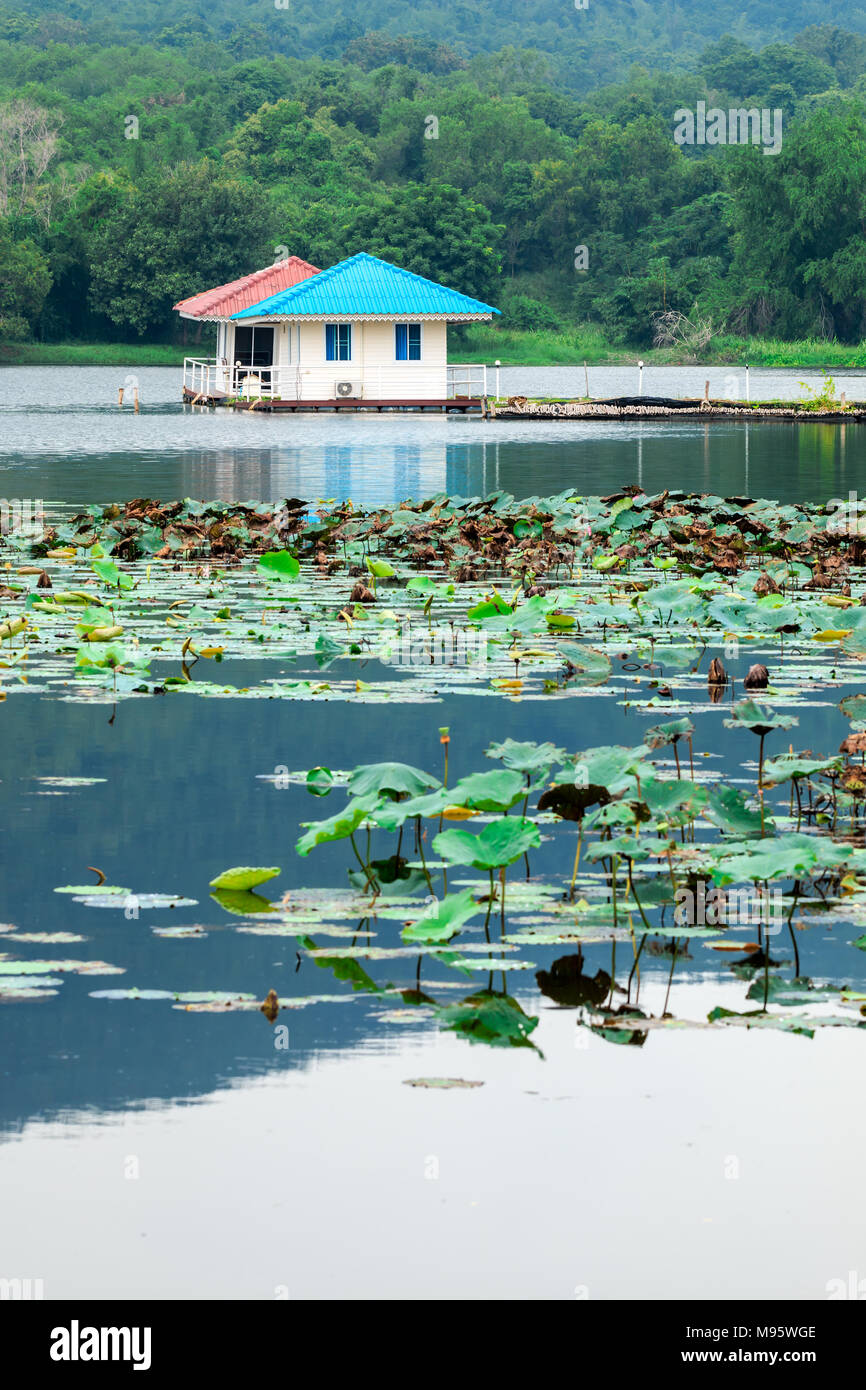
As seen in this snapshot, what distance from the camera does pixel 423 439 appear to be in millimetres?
36188

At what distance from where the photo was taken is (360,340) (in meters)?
48.3

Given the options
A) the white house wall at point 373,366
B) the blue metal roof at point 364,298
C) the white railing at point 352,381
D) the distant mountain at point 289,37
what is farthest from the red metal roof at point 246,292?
the distant mountain at point 289,37

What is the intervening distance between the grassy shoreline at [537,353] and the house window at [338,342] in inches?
1625

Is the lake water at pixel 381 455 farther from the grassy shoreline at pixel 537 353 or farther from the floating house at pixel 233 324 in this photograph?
the grassy shoreline at pixel 537 353

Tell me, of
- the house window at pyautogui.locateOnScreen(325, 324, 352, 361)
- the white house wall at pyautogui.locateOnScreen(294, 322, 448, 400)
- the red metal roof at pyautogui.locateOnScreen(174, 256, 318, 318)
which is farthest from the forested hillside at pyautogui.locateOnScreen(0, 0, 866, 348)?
the house window at pyautogui.locateOnScreen(325, 324, 352, 361)

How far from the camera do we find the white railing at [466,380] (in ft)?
171

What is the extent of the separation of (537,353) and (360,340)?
46.7 meters

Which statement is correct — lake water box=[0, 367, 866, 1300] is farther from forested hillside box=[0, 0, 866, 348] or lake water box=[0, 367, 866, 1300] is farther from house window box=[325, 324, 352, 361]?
forested hillside box=[0, 0, 866, 348]

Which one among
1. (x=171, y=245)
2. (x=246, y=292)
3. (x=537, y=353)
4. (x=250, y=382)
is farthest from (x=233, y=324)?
(x=537, y=353)

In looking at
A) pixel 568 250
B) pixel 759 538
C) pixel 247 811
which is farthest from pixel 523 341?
pixel 247 811

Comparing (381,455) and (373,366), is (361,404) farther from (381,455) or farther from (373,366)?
(381,455)
